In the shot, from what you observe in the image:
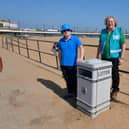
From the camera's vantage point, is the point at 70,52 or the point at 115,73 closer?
the point at 115,73

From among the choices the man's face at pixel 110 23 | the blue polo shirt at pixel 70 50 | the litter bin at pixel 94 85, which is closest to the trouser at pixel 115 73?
the litter bin at pixel 94 85

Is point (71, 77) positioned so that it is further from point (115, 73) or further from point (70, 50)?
point (115, 73)

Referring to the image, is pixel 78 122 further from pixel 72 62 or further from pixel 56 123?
pixel 72 62

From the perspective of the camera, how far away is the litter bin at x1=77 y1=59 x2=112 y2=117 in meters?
3.55

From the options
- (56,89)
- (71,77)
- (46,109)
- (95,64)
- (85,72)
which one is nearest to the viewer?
(95,64)

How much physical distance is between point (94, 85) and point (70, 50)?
103 cm

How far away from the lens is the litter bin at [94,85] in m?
3.55

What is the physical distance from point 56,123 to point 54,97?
117 cm

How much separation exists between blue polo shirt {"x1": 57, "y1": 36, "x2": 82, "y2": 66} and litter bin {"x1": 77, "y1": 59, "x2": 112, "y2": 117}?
1.92 ft

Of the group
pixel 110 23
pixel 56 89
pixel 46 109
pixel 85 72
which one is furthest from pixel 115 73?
pixel 56 89

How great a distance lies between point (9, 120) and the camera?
3.75 meters

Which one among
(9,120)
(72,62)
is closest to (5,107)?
(9,120)

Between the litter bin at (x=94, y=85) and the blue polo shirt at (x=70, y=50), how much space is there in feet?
1.92

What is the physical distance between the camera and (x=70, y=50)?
4.34 meters
